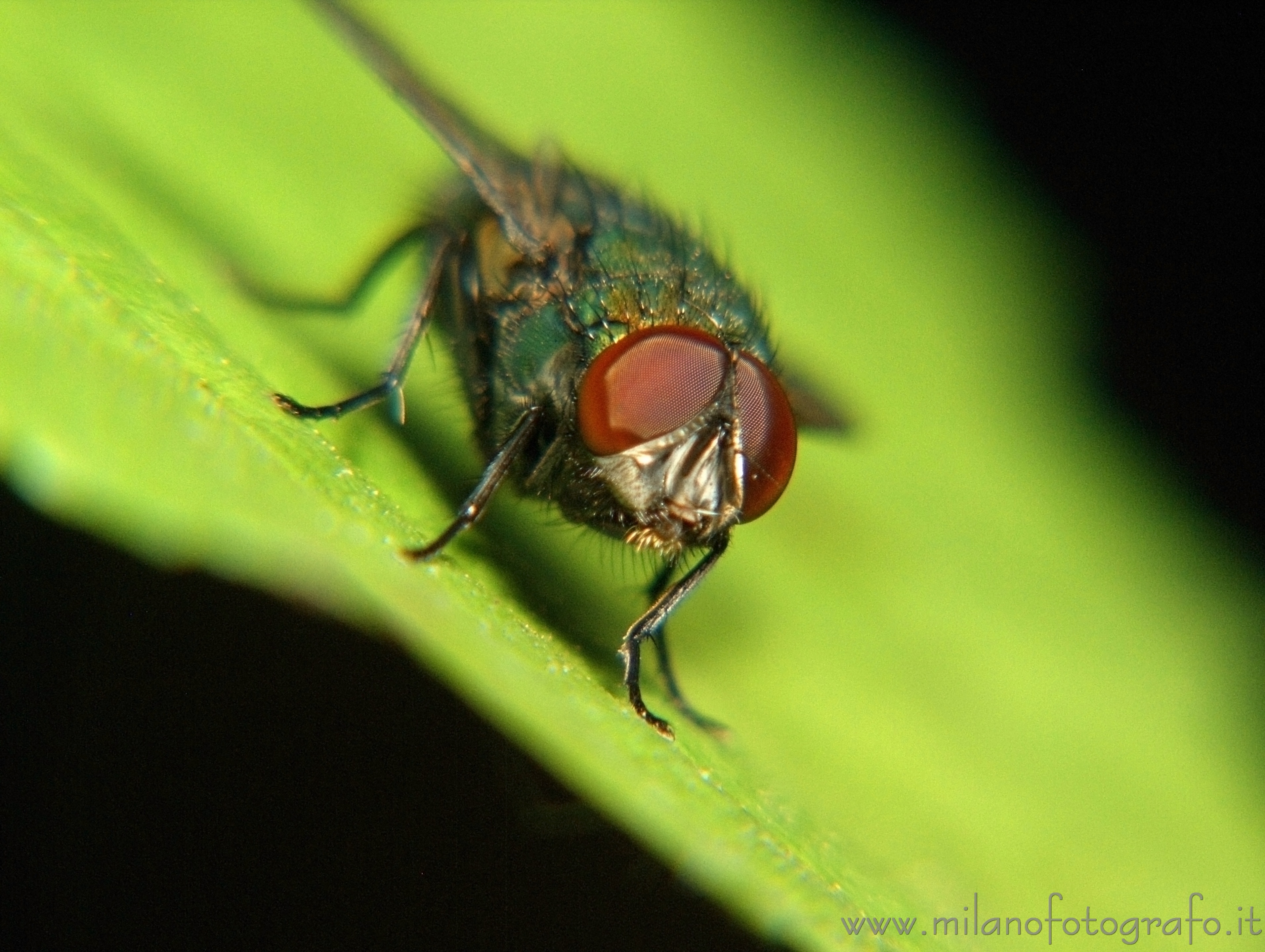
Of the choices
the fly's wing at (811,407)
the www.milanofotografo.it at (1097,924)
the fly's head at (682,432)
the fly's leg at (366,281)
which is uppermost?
the fly's wing at (811,407)

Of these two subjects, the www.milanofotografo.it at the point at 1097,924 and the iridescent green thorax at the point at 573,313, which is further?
the iridescent green thorax at the point at 573,313

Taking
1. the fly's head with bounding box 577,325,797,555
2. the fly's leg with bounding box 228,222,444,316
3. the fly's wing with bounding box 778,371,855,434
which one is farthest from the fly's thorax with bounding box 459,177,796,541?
the fly's wing with bounding box 778,371,855,434

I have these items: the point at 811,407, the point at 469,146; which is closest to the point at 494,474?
the point at 469,146

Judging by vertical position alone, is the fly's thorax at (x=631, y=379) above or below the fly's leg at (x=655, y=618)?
above

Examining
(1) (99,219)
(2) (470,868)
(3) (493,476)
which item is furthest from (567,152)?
(2) (470,868)

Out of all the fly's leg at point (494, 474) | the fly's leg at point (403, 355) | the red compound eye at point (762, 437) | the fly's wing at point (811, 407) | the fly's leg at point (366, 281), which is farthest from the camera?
the fly's wing at point (811, 407)

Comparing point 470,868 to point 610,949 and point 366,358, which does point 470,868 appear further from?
point 366,358

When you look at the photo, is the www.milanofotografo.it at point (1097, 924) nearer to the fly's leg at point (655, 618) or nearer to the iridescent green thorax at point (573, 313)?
the fly's leg at point (655, 618)

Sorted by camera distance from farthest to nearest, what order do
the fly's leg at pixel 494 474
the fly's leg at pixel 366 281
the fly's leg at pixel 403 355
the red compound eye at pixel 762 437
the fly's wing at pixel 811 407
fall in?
1. the fly's wing at pixel 811 407
2. the fly's leg at pixel 366 281
3. the fly's leg at pixel 403 355
4. the red compound eye at pixel 762 437
5. the fly's leg at pixel 494 474

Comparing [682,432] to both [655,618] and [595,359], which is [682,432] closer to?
[595,359]

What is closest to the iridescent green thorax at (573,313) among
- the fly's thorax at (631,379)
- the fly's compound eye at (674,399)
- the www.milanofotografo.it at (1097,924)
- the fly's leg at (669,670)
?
the fly's thorax at (631,379)
